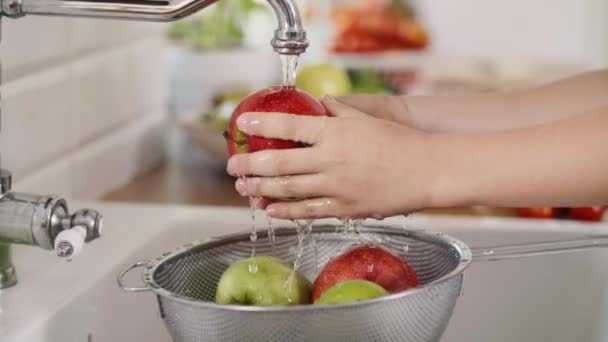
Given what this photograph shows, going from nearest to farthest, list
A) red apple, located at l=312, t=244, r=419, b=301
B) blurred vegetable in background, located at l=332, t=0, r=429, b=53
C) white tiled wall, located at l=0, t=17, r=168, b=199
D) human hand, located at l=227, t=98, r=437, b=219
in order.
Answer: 1. human hand, located at l=227, t=98, r=437, b=219
2. red apple, located at l=312, t=244, r=419, b=301
3. white tiled wall, located at l=0, t=17, r=168, b=199
4. blurred vegetable in background, located at l=332, t=0, r=429, b=53

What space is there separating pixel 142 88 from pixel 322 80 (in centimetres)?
36

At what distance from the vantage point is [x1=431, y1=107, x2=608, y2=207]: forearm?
0.92 m

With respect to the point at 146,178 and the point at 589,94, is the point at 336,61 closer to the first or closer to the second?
the point at 146,178

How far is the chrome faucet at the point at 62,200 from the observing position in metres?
0.91

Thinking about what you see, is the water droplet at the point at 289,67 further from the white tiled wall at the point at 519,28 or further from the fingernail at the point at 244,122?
the white tiled wall at the point at 519,28

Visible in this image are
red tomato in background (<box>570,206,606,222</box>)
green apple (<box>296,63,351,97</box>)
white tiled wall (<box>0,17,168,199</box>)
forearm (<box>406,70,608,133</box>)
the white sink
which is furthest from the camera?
green apple (<box>296,63,351,97</box>)

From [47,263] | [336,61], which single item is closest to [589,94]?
[47,263]

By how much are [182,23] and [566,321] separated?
1310mm

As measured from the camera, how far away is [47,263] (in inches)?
47.1

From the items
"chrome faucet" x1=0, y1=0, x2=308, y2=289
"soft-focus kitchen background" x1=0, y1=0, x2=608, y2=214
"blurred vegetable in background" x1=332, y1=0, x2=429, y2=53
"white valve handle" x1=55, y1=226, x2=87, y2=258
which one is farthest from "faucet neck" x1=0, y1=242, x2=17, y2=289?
"blurred vegetable in background" x1=332, y1=0, x2=429, y2=53

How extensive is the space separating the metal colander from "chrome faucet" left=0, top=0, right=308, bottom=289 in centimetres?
7

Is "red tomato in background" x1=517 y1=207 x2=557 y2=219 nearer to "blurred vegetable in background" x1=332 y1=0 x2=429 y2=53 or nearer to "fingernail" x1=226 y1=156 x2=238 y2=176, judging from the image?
"fingernail" x1=226 y1=156 x2=238 y2=176

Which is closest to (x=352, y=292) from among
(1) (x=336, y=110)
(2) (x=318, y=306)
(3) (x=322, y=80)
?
(2) (x=318, y=306)

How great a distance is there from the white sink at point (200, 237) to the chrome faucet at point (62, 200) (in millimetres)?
68
